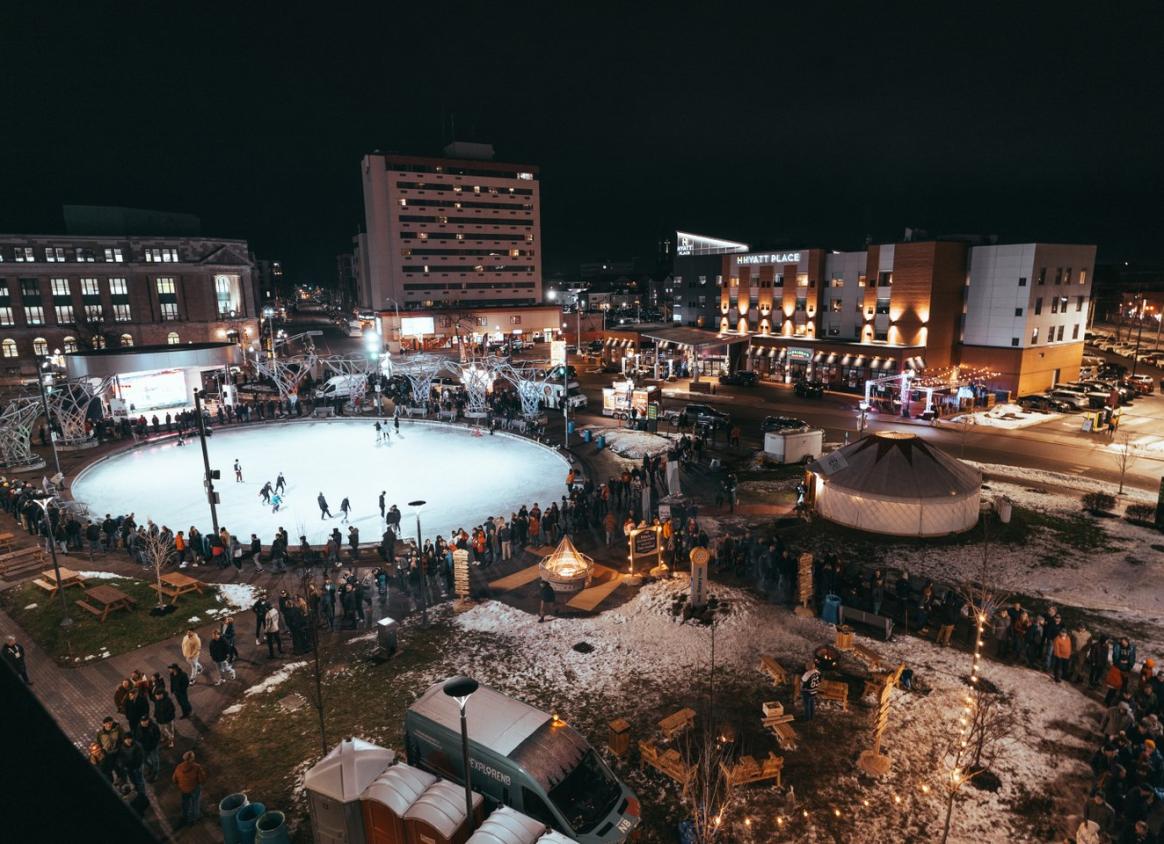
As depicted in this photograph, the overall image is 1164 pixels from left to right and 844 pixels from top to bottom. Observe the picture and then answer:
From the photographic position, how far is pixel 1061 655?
48.0 ft

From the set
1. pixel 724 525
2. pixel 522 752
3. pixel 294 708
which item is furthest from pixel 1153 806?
pixel 294 708

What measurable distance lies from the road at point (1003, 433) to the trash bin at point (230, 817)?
29.1 metres

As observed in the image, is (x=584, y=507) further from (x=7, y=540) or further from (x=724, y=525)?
(x=7, y=540)

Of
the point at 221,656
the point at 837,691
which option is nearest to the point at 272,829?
the point at 221,656

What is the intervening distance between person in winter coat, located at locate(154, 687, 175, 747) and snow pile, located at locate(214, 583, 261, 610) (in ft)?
17.8

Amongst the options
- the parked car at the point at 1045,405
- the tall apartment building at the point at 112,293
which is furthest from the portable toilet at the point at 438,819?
the tall apartment building at the point at 112,293

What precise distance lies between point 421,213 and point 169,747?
89.1 meters

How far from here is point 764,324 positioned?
58094mm

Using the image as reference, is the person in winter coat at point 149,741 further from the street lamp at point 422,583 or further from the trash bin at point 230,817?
the street lamp at point 422,583

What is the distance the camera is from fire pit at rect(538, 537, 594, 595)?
714 inches

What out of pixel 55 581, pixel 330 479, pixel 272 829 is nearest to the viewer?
pixel 272 829

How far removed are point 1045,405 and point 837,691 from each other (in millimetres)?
37185

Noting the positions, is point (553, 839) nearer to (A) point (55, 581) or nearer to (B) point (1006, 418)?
(A) point (55, 581)

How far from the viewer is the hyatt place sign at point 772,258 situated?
55178 mm
